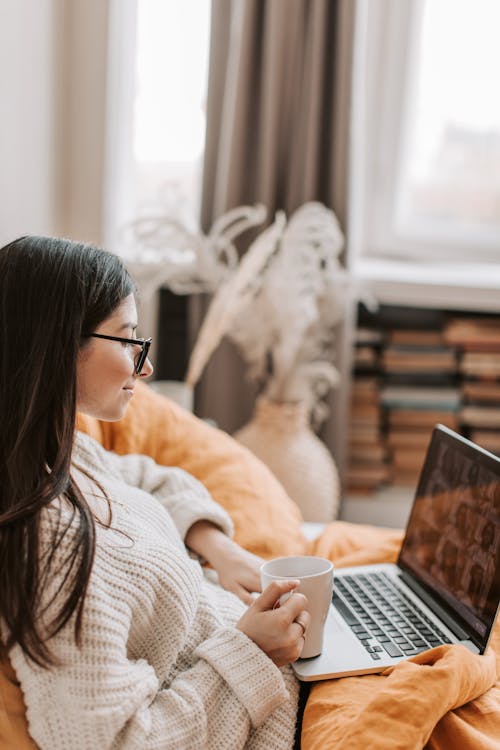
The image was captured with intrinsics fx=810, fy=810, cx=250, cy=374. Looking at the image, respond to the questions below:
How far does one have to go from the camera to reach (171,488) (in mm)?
1285

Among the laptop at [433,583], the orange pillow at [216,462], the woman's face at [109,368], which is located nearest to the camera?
the woman's face at [109,368]

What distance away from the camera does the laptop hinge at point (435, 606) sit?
105 cm

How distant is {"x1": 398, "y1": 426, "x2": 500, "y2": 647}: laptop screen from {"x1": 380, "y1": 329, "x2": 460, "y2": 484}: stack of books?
126 cm

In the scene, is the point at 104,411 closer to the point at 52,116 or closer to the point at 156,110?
the point at 52,116

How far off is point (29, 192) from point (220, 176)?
23.6 inches

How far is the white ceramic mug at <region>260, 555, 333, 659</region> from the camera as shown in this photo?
928 millimetres

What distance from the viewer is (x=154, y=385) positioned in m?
2.08

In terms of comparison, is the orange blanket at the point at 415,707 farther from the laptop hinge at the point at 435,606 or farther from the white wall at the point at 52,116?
the white wall at the point at 52,116

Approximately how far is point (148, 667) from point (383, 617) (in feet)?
1.29

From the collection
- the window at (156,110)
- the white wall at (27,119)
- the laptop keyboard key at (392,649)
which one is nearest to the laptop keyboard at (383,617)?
the laptop keyboard key at (392,649)

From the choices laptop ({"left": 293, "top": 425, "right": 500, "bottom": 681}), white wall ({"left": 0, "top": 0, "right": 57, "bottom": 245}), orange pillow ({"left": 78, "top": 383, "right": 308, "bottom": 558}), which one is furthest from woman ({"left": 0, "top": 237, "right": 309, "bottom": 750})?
white wall ({"left": 0, "top": 0, "right": 57, "bottom": 245})

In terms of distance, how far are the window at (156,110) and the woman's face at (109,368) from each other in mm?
1458

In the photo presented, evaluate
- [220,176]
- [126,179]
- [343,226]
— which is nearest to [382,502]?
[343,226]

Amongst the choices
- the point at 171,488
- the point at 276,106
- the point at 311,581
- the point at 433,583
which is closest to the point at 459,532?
A: the point at 433,583
